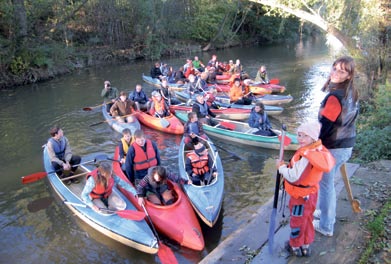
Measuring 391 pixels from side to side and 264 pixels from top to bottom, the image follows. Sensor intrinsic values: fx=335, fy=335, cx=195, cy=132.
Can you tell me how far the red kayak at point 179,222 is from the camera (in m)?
5.43

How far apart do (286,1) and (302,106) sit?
4.22 m

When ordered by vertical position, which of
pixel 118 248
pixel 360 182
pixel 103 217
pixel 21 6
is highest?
pixel 21 6

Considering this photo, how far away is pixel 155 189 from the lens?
19.5ft

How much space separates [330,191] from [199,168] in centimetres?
383

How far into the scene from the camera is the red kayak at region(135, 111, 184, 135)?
11078mm

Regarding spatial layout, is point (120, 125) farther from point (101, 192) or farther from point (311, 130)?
point (311, 130)

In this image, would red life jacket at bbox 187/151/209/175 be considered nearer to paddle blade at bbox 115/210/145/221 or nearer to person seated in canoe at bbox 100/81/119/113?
paddle blade at bbox 115/210/145/221

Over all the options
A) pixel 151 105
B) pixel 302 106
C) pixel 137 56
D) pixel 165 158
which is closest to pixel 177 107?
pixel 151 105

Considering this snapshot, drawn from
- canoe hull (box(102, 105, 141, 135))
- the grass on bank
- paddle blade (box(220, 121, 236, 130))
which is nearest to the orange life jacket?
the grass on bank

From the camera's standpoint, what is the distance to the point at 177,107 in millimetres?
12688

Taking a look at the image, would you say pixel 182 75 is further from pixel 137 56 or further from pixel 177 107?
pixel 137 56

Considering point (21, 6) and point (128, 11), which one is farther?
point (128, 11)

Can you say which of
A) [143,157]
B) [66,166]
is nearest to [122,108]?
[66,166]

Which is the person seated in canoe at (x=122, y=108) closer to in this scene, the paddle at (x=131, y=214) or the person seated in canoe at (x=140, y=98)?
the person seated in canoe at (x=140, y=98)
